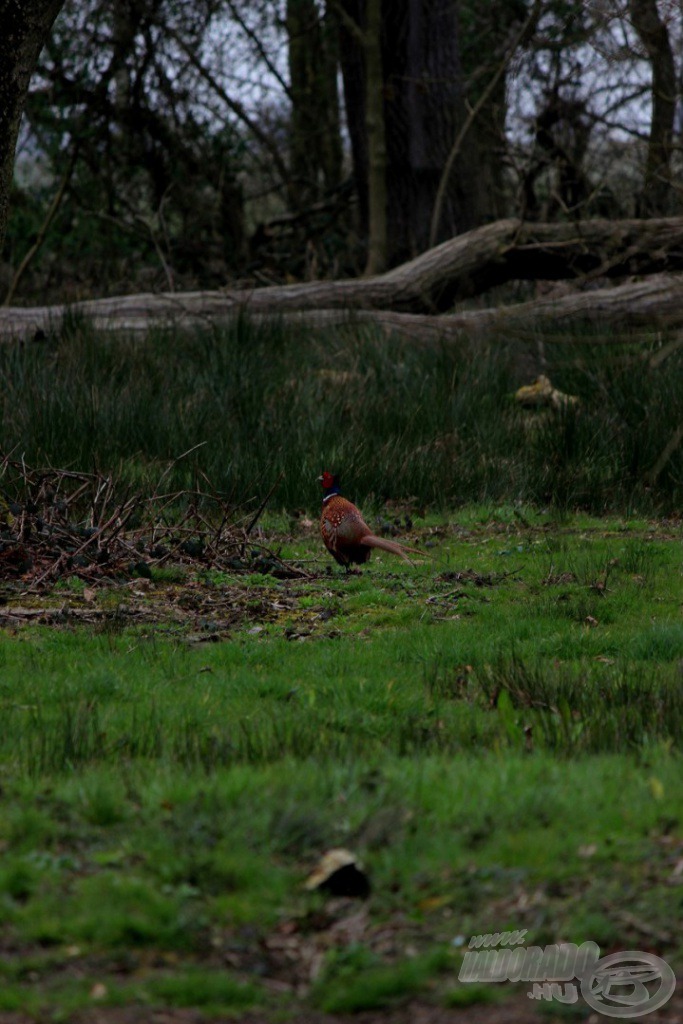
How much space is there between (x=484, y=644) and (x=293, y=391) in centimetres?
478

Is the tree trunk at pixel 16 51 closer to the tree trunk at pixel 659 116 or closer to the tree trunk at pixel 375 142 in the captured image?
the tree trunk at pixel 659 116

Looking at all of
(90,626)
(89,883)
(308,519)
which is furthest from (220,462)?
(89,883)

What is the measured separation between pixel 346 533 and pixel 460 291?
6.70 m

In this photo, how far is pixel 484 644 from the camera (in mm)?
5504

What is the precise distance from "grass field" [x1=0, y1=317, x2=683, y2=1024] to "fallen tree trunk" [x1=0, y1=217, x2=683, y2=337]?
3110mm

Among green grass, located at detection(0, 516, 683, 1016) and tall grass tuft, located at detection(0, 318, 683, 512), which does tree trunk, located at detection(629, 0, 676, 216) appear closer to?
tall grass tuft, located at detection(0, 318, 683, 512)

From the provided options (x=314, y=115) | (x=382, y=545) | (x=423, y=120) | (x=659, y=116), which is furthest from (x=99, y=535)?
(x=314, y=115)

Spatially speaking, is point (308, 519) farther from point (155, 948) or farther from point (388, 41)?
point (388, 41)

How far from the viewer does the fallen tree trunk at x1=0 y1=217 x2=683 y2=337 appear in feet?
38.7

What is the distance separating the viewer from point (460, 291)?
12891mm

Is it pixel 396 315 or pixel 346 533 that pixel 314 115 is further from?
pixel 346 533

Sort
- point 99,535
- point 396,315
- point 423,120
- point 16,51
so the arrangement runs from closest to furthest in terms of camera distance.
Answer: point 16,51
point 99,535
point 396,315
point 423,120

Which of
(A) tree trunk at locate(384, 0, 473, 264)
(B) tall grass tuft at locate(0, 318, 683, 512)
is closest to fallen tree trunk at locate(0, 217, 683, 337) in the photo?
(B) tall grass tuft at locate(0, 318, 683, 512)

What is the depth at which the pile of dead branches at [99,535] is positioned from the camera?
6.54m
